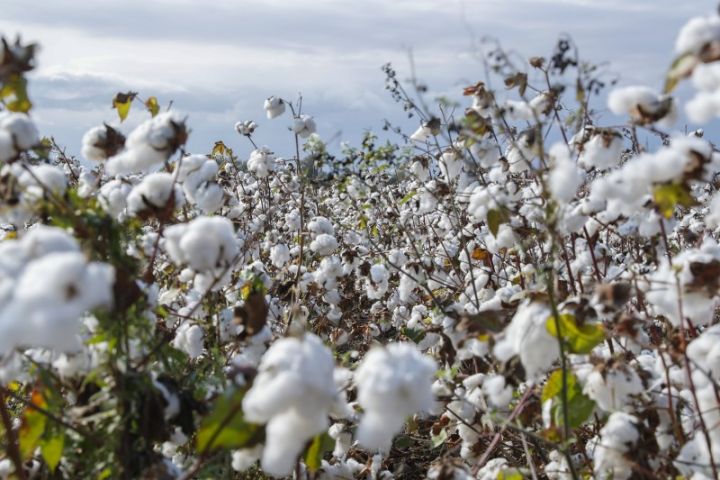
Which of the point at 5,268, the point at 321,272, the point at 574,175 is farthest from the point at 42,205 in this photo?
the point at 321,272

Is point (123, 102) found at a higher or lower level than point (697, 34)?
lower

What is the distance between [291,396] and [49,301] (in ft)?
1.33

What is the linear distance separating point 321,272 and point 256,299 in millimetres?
3491

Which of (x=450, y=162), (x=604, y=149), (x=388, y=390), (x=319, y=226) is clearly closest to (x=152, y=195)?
(x=388, y=390)

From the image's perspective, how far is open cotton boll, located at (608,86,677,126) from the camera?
1.94 m

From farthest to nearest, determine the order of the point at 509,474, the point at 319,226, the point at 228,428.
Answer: the point at 319,226 → the point at 509,474 → the point at 228,428

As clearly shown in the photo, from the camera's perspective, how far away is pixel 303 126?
15.5 feet

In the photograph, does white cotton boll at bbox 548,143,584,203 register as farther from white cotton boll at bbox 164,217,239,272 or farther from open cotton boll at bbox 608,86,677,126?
white cotton boll at bbox 164,217,239,272

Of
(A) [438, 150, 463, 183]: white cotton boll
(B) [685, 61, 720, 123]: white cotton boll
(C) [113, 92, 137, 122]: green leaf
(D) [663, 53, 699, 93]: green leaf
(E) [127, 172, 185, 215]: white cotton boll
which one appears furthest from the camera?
(A) [438, 150, 463, 183]: white cotton boll

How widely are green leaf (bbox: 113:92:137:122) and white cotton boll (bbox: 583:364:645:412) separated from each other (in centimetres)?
180

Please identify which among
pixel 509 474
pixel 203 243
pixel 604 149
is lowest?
pixel 509 474

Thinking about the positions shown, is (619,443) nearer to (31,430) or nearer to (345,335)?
(345,335)

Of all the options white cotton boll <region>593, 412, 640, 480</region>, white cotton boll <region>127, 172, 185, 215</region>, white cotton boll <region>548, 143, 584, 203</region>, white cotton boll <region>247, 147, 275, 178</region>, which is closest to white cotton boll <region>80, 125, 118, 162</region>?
white cotton boll <region>127, 172, 185, 215</region>

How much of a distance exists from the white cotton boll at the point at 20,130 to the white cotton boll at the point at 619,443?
1.78m
